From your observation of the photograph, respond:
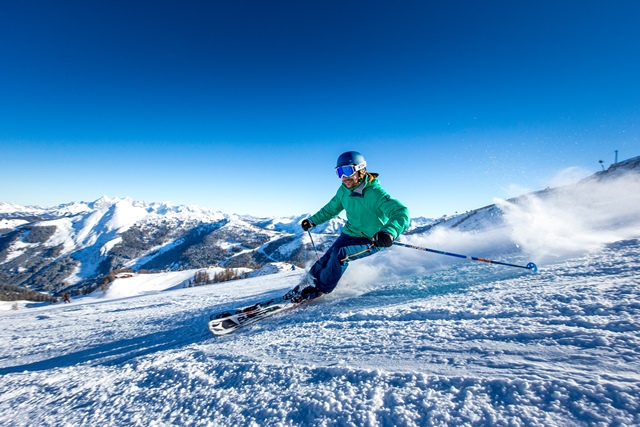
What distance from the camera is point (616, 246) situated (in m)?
4.45

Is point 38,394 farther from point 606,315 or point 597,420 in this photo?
point 606,315

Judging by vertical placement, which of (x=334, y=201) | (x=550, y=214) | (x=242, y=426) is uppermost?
(x=334, y=201)

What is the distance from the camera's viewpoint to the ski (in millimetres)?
3791

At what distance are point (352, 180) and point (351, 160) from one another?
36cm

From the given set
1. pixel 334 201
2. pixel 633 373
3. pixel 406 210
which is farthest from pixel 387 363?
pixel 334 201

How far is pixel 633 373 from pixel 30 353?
21.9ft

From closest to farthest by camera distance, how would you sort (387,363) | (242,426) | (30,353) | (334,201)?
(242,426) < (387,363) < (30,353) < (334,201)

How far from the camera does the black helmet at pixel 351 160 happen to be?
5.11m

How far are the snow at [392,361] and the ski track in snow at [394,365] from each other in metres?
0.01

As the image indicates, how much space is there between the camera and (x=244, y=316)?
4168mm

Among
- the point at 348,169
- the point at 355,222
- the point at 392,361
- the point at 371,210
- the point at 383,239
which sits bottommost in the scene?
the point at 392,361

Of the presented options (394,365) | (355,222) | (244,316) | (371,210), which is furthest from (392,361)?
(355,222)

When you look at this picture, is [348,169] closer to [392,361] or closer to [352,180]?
[352,180]

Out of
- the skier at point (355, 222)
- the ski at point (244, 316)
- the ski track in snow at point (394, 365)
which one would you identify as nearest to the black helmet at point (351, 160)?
A: the skier at point (355, 222)
